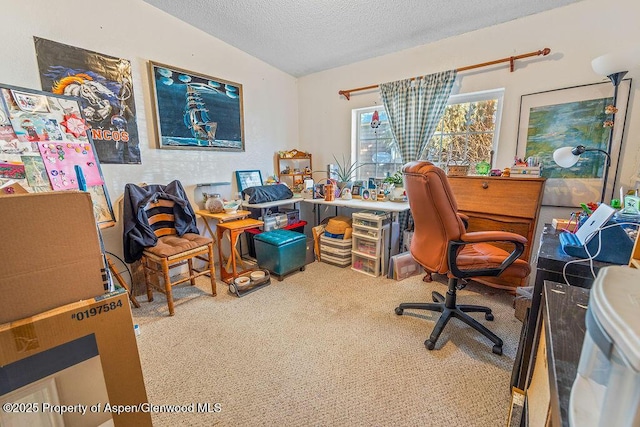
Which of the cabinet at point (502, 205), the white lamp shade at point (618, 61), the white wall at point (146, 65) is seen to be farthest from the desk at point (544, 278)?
the white wall at point (146, 65)

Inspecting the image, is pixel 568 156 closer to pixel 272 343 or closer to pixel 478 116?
pixel 478 116

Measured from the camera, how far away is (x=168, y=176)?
2527mm

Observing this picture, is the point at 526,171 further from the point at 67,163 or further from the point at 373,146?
the point at 67,163

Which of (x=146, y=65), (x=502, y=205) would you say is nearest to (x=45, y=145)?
(x=146, y=65)

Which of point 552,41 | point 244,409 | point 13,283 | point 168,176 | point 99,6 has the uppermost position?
point 99,6

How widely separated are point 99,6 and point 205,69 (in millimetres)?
866

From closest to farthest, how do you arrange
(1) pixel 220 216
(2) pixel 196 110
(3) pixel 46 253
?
(3) pixel 46 253, (1) pixel 220 216, (2) pixel 196 110

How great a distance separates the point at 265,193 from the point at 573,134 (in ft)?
9.38

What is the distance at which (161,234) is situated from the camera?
233 cm

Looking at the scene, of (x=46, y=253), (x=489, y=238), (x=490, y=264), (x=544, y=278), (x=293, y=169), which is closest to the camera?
(x=46, y=253)

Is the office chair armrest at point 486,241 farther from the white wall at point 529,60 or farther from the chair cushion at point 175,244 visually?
the chair cushion at point 175,244

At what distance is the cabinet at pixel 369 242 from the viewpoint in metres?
2.60

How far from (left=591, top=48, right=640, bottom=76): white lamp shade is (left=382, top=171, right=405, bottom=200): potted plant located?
1670 millimetres

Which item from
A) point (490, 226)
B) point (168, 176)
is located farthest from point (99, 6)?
point (490, 226)
